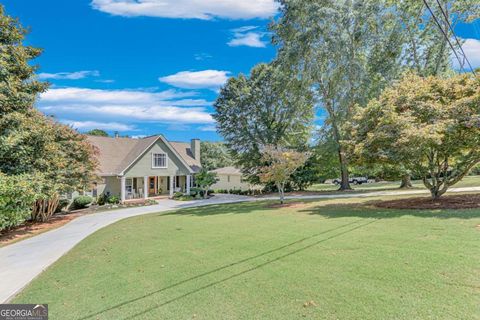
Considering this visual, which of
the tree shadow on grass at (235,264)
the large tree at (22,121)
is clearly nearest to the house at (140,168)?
the large tree at (22,121)

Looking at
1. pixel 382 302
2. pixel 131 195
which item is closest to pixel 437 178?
pixel 382 302

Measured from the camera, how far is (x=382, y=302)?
167 inches

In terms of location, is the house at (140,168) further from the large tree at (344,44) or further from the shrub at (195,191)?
the large tree at (344,44)

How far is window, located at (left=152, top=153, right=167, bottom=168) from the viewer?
2848cm

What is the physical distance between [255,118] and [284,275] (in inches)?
1021

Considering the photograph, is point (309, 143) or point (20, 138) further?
point (309, 143)

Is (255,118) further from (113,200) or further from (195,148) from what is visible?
(113,200)

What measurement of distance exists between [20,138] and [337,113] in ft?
70.4

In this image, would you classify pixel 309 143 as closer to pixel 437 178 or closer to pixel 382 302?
pixel 437 178

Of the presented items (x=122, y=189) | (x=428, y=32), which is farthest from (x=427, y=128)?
(x=122, y=189)

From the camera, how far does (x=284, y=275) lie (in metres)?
5.59

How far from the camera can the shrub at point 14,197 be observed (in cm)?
1111

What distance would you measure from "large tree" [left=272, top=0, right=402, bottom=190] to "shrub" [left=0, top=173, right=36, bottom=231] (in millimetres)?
18968

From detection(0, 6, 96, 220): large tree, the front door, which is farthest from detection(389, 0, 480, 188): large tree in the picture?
the front door
